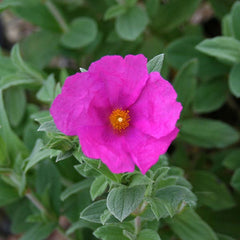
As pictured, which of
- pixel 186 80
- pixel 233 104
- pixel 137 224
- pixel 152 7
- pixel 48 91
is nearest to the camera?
pixel 137 224

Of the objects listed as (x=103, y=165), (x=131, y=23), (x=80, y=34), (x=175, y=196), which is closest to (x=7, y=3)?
(x=80, y=34)

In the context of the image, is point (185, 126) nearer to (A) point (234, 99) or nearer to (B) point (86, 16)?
(A) point (234, 99)

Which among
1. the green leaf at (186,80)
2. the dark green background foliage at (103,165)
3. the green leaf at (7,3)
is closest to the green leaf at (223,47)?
the dark green background foliage at (103,165)

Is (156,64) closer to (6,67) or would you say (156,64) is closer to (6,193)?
(6,193)

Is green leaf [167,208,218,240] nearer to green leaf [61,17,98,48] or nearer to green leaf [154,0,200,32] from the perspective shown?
green leaf [61,17,98,48]

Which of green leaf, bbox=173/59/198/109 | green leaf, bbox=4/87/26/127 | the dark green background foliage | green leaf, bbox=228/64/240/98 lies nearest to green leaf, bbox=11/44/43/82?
the dark green background foliage

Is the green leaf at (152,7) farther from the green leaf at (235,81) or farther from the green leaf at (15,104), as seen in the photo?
the green leaf at (15,104)

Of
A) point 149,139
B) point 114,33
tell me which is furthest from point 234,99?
point 149,139
